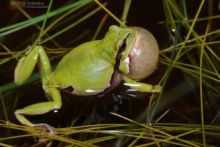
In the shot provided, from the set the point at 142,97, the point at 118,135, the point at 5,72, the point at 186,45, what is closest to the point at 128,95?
the point at 142,97

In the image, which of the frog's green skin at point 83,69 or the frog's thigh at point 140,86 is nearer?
the frog's green skin at point 83,69

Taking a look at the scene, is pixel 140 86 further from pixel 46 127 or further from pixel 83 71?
pixel 46 127

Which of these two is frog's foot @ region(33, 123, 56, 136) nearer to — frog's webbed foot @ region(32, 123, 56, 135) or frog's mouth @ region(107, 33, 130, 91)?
frog's webbed foot @ region(32, 123, 56, 135)

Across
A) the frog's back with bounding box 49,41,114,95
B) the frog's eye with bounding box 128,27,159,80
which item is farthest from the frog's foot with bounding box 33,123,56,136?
the frog's eye with bounding box 128,27,159,80

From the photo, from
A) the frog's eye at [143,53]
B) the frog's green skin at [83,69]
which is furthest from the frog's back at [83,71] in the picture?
the frog's eye at [143,53]

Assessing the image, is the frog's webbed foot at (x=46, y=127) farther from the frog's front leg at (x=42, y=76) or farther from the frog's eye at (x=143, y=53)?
the frog's eye at (x=143, y=53)

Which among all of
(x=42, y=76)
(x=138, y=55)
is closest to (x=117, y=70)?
(x=138, y=55)
